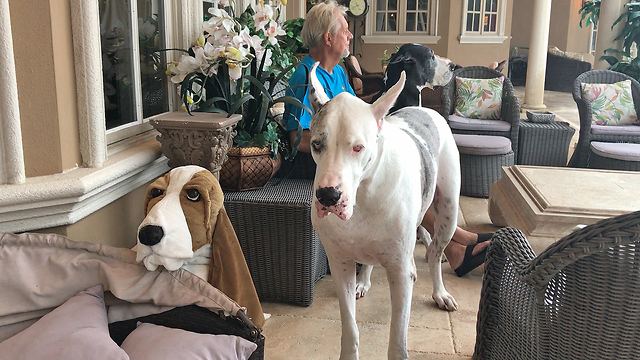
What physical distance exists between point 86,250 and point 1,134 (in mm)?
455

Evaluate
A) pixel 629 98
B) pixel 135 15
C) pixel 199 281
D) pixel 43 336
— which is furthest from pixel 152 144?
pixel 629 98

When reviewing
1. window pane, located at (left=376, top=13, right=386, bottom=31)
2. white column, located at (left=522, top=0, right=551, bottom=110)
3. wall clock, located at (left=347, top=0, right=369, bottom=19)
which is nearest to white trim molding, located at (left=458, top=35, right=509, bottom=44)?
window pane, located at (left=376, top=13, right=386, bottom=31)

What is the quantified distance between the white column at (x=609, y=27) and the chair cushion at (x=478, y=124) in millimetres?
2989

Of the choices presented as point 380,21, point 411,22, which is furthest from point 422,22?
point 380,21

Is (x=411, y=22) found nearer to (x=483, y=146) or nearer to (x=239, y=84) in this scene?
(x=483, y=146)

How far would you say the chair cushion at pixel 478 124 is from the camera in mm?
4977

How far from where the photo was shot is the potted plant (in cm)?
244

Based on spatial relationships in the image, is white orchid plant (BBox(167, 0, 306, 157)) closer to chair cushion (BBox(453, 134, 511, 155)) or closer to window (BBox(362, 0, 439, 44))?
chair cushion (BBox(453, 134, 511, 155))

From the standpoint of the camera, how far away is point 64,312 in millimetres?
1466

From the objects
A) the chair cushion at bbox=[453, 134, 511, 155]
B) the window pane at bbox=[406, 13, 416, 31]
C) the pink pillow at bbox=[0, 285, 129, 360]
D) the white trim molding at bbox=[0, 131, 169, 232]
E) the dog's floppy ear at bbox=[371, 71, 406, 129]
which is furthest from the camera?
the window pane at bbox=[406, 13, 416, 31]

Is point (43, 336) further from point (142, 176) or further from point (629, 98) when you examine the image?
point (629, 98)

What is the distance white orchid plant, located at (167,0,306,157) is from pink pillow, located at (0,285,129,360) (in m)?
1.12

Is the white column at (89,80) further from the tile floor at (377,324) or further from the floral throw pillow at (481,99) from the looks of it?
the floral throw pillow at (481,99)

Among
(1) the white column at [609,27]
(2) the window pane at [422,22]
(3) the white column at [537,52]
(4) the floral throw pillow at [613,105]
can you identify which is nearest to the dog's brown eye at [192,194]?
(4) the floral throw pillow at [613,105]
